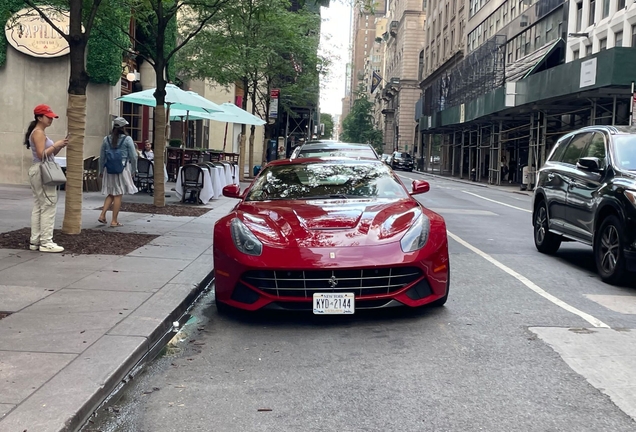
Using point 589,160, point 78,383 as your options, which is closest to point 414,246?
point 78,383

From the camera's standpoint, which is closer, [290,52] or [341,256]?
[341,256]

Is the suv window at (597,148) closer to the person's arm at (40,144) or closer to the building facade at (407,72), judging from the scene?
the person's arm at (40,144)

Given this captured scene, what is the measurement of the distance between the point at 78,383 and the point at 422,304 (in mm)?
2942

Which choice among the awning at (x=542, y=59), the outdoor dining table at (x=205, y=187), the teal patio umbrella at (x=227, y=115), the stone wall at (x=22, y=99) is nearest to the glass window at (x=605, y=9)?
the awning at (x=542, y=59)

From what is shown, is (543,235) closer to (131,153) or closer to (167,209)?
(131,153)

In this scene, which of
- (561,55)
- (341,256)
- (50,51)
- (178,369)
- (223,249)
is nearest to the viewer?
(178,369)

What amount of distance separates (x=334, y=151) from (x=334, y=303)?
8.29 meters

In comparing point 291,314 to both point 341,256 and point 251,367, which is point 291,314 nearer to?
point 341,256

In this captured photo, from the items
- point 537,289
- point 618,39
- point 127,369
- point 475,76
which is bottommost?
point 127,369

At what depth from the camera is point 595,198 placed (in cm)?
838

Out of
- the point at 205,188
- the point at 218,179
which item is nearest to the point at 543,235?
Answer: the point at 205,188

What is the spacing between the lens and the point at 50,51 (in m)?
18.8

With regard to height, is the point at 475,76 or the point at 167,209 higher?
the point at 475,76

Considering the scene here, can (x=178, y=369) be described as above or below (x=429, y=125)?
below
